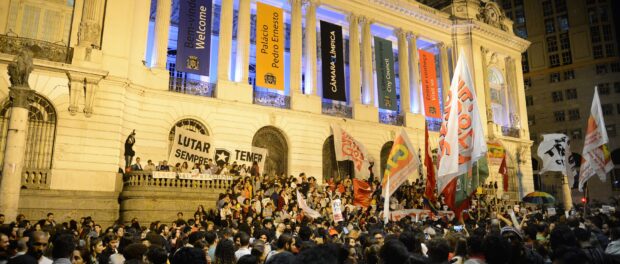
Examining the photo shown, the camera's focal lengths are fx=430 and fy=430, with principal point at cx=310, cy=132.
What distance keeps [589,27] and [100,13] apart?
5479 cm

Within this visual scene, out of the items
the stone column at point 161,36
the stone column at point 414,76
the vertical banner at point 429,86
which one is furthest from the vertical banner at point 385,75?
the stone column at point 161,36

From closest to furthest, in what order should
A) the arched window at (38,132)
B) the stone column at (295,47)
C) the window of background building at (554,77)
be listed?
the arched window at (38,132), the stone column at (295,47), the window of background building at (554,77)

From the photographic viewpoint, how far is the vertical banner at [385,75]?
29453 millimetres

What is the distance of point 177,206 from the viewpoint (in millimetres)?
16594

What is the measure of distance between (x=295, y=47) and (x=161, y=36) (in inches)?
327

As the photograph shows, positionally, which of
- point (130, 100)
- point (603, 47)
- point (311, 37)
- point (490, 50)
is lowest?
→ point (130, 100)

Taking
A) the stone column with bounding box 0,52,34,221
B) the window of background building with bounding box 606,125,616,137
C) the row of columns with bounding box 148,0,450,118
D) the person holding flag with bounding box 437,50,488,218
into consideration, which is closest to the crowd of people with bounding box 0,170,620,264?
the stone column with bounding box 0,52,34,221

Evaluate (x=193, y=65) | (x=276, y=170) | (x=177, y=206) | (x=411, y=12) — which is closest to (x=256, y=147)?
(x=276, y=170)

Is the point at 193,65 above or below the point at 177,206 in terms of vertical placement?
above

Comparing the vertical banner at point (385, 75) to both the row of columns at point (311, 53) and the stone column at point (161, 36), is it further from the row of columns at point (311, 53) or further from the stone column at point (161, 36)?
the stone column at point (161, 36)

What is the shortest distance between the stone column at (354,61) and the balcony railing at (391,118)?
216 centimetres

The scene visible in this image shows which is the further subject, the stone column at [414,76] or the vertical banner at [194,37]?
the stone column at [414,76]

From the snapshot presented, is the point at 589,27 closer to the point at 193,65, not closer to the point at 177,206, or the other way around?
the point at 193,65

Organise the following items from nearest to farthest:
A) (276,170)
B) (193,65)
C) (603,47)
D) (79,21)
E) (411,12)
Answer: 1. (79,21)
2. (193,65)
3. (276,170)
4. (411,12)
5. (603,47)
